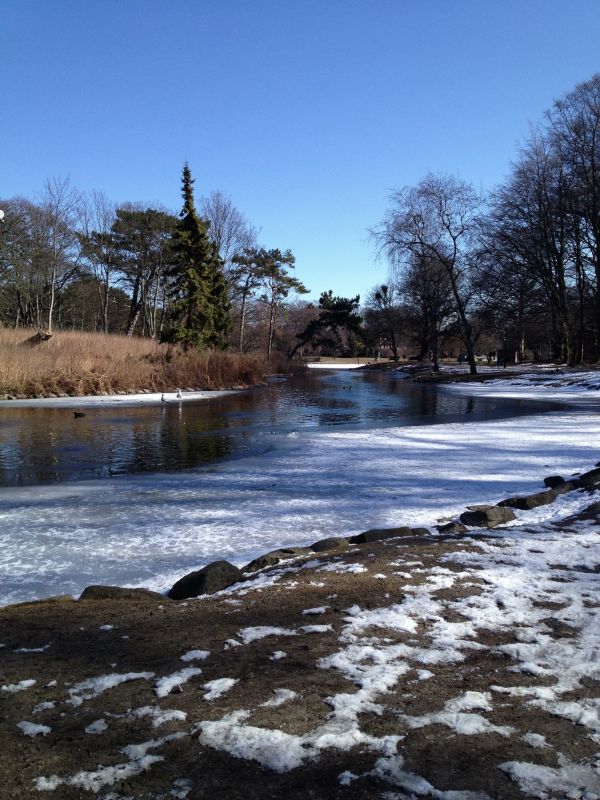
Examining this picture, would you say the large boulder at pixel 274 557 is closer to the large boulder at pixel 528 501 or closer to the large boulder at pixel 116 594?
the large boulder at pixel 116 594

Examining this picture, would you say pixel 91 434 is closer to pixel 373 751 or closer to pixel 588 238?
pixel 373 751

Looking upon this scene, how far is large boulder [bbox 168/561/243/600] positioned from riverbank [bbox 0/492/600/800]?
0.74 feet

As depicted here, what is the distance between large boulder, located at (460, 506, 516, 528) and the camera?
608 centimetres

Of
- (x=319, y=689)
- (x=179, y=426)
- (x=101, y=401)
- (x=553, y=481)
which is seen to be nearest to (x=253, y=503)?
(x=553, y=481)

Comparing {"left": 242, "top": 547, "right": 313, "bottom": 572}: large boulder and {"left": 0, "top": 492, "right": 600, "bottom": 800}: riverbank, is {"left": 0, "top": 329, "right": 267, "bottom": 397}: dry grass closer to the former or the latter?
{"left": 242, "top": 547, "right": 313, "bottom": 572}: large boulder

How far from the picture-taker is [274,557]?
201 inches

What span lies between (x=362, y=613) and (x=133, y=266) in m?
47.7

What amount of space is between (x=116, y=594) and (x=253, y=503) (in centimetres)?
313

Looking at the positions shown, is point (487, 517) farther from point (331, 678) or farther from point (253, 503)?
point (331, 678)

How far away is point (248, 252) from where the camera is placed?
4900 centimetres

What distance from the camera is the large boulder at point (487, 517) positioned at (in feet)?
19.9

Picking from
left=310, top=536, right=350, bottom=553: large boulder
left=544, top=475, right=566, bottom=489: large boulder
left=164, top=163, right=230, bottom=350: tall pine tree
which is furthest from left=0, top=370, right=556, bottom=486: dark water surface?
left=164, top=163, right=230, bottom=350: tall pine tree

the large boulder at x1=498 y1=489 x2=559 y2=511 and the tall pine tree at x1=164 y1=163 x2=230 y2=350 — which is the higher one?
the tall pine tree at x1=164 y1=163 x2=230 y2=350

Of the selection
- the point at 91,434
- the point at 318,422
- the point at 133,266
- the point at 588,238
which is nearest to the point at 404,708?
the point at 91,434
